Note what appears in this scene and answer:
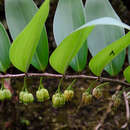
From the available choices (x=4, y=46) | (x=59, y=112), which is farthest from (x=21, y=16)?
(x=59, y=112)

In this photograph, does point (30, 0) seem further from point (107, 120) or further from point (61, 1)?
point (107, 120)

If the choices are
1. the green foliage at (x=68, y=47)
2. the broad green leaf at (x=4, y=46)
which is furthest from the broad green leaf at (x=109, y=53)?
the broad green leaf at (x=4, y=46)

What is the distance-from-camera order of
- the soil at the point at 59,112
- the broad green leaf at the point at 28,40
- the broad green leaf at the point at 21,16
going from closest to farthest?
the broad green leaf at the point at 28,40, the broad green leaf at the point at 21,16, the soil at the point at 59,112

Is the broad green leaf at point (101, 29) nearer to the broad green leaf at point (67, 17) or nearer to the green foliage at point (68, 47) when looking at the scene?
the broad green leaf at point (67, 17)

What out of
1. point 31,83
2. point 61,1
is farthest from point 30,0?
point 31,83

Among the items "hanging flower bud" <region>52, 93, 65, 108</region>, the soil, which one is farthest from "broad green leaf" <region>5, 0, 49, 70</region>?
the soil

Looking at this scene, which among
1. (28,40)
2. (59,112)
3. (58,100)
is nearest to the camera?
(28,40)

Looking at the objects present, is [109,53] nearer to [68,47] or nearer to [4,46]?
[68,47]
